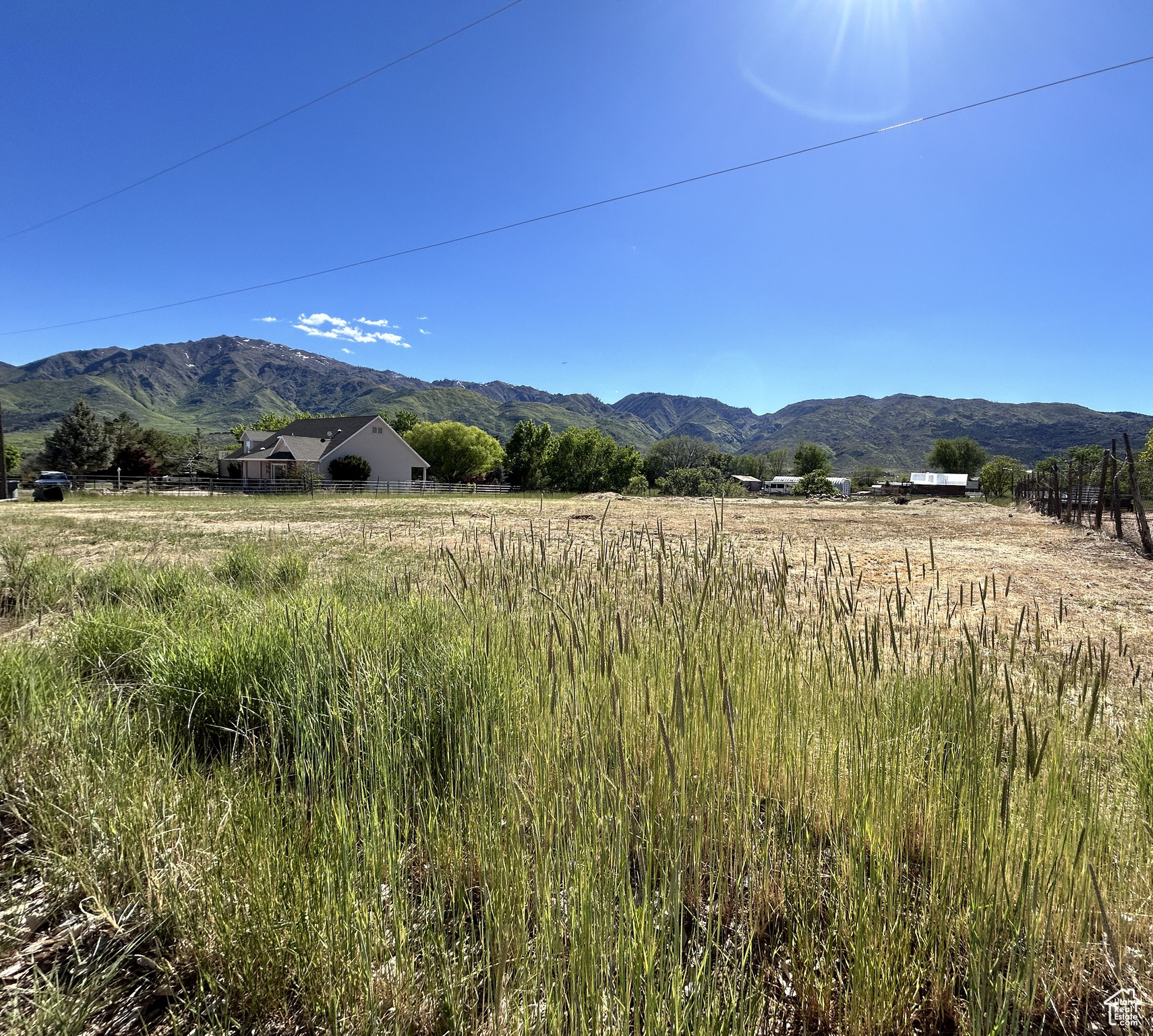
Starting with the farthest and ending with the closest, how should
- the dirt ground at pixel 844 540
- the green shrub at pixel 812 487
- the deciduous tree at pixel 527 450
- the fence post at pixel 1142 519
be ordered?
1. the green shrub at pixel 812 487
2. the deciduous tree at pixel 527 450
3. the fence post at pixel 1142 519
4. the dirt ground at pixel 844 540

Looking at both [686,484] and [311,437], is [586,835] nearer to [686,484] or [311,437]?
[686,484]

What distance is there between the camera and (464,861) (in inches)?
63.9

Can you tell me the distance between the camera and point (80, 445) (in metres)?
45.7

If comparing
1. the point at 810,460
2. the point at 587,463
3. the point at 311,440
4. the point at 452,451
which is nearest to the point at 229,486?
the point at 311,440

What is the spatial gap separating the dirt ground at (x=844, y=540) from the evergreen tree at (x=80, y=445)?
31.5 m

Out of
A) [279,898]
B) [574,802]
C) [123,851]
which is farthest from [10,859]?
[574,802]

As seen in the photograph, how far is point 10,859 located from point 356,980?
50.4 inches

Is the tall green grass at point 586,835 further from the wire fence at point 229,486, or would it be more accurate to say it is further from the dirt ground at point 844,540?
the wire fence at point 229,486

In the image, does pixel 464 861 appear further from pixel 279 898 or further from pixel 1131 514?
pixel 1131 514

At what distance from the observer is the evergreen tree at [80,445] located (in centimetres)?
4566

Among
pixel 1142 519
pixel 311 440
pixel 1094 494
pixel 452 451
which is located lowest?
pixel 1142 519

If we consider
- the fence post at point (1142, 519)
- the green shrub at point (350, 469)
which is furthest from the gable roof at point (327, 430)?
the fence post at point (1142, 519)

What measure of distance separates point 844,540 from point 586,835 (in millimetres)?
12430

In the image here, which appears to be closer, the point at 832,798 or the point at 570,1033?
the point at 570,1033
